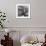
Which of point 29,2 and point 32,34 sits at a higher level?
point 29,2

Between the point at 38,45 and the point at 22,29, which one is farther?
the point at 22,29

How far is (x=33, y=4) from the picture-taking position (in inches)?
118

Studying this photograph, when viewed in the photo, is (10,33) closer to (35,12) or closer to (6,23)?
(6,23)

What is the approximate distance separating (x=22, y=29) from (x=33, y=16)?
1.28 feet

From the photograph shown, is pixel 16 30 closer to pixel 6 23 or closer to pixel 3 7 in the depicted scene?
pixel 6 23

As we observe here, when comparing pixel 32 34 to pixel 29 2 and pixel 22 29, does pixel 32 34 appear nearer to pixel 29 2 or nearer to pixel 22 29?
pixel 22 29

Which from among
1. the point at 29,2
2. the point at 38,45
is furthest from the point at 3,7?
the point at 38,45

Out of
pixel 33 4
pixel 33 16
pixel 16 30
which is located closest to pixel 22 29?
pixel 16 30

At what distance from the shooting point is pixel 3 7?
2994 millimetres

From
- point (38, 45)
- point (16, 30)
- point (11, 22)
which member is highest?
point (11, 22)

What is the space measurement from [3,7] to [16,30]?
0.60 metres

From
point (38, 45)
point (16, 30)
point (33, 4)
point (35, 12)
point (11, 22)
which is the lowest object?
point (38, 45)

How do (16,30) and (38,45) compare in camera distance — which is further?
(16,30)

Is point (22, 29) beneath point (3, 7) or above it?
beneath
